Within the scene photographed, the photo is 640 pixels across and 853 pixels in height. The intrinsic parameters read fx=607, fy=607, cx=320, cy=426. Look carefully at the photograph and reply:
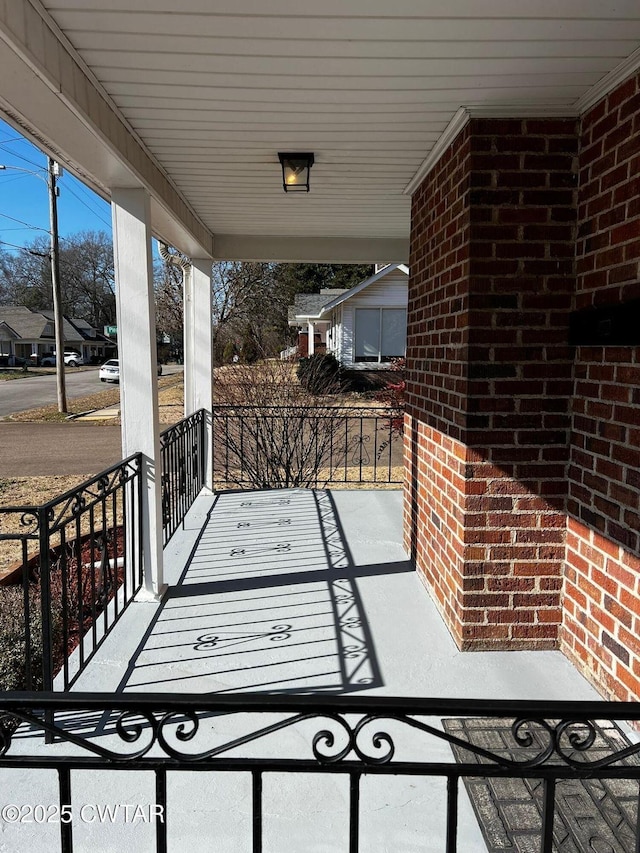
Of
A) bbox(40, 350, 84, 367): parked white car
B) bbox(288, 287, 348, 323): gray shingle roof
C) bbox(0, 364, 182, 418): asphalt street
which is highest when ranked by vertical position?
bbox(288, 287, 348, 323): gray shingle roof

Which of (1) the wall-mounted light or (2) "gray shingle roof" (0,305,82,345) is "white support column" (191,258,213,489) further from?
(2) "gray shingle roof" (0,305,82,345)

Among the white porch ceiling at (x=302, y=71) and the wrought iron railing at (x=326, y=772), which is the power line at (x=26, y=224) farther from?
the wrought iron railing at (x=326, y=772)

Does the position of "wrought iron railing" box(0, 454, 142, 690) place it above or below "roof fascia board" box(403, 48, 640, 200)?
below

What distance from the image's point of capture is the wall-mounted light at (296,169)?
322cm

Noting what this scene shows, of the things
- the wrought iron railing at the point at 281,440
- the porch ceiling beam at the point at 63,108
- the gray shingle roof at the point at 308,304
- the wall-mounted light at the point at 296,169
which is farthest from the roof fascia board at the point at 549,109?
the gray shingle roof at the point at 308,304

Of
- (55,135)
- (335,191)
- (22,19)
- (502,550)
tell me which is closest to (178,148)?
(55,135)

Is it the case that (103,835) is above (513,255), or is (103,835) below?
below

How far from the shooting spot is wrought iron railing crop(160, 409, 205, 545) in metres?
4.13

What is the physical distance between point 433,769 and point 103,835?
1.21 m

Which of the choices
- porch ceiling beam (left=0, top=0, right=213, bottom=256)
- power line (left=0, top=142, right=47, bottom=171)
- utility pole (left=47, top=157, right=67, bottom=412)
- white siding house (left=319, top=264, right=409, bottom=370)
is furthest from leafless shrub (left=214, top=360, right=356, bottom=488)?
white siding house (left=319, top=264, right=409, bottom=370)

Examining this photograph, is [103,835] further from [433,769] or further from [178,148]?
[178,148]

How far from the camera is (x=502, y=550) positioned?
108 inches

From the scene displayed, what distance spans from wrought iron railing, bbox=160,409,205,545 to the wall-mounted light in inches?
67.2

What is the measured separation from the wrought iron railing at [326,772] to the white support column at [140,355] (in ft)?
3.73
